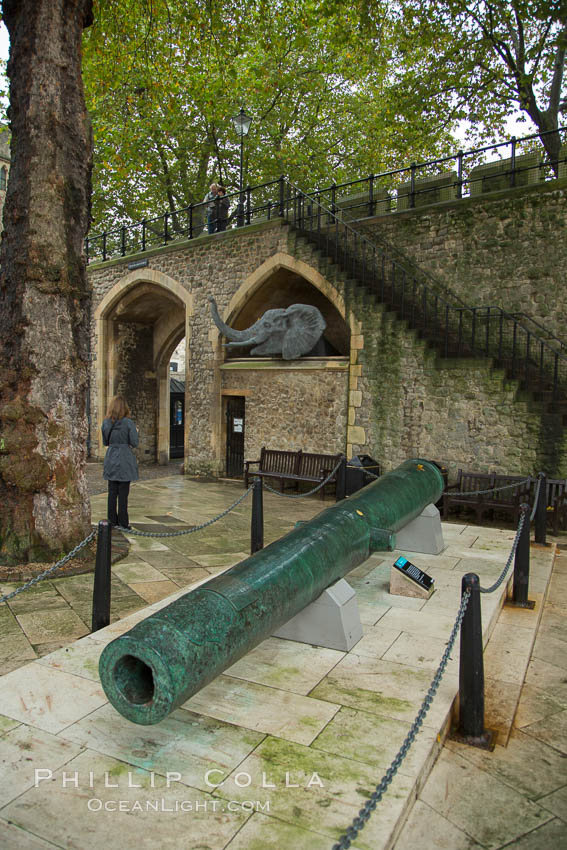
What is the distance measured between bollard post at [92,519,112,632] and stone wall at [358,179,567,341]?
788cm

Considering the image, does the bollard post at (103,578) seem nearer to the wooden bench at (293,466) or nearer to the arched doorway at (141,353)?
the wooden bench at (293,466)

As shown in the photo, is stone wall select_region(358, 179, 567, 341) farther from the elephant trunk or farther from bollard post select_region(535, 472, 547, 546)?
the elephant trunk

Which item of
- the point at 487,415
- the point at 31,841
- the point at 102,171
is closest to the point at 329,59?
the point at 102,171

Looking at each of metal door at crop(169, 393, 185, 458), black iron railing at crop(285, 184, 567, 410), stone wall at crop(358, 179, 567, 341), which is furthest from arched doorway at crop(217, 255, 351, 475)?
metal door at crop(169, 393, 185, 458)

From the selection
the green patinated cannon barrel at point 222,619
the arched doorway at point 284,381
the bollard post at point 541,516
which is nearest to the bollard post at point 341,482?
the arched doorway at point 284,381

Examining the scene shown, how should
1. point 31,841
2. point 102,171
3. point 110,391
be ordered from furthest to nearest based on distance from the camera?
1. point 102,171
2. point 110,391
3. point 31,841

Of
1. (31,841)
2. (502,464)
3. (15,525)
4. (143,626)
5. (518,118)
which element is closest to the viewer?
(31,841)

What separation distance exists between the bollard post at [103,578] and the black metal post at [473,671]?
2.38 meters

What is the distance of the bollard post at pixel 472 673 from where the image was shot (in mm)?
2939

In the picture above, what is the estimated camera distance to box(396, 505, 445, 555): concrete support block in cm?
573

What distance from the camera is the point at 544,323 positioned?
30.9 feet

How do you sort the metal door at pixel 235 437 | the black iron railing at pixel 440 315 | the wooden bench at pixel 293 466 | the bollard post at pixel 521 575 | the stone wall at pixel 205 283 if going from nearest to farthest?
the bollard post at pixel 521 575 → the black iron railing at pixel 440 315 → the wooden bench at pixel 293 466 → the stone wall at pixel 205 283 → the metal door at pixel 235 437

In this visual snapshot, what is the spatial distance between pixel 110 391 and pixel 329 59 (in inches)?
A: 466

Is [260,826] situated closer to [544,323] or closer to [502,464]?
[502,464]
